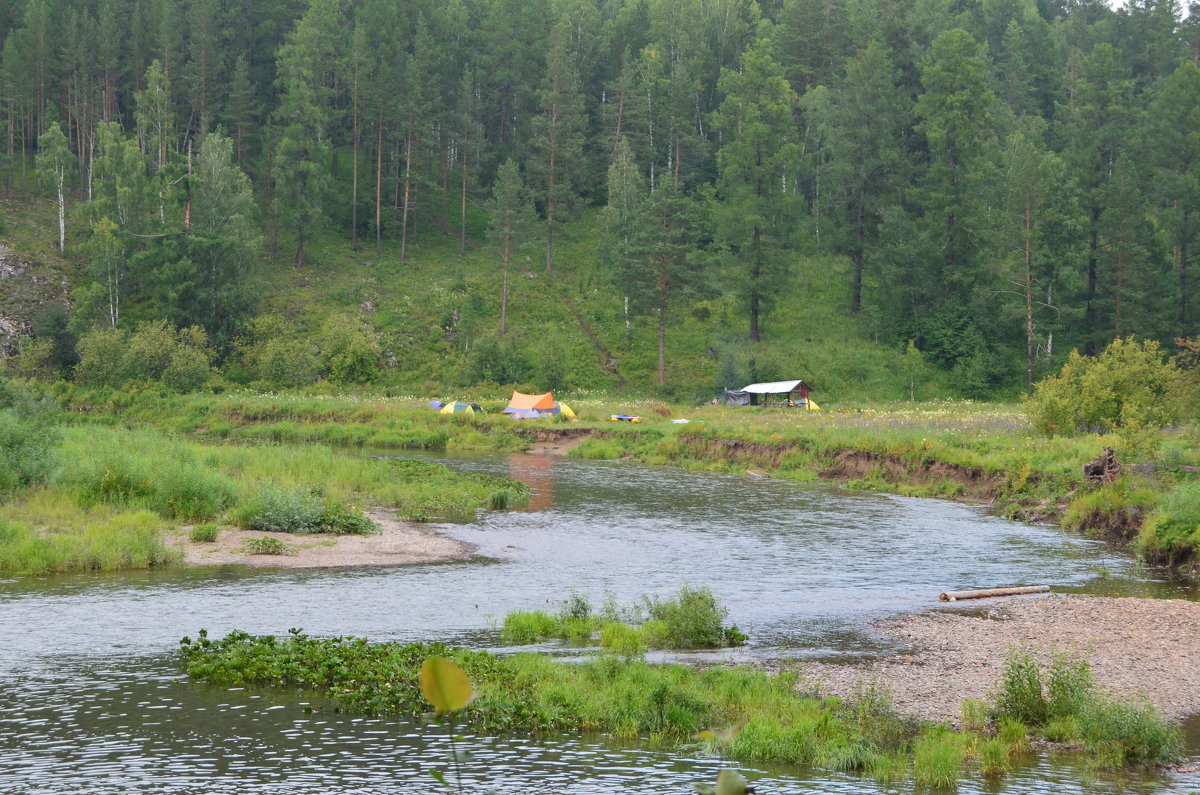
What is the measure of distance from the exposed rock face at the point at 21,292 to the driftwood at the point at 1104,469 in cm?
6206

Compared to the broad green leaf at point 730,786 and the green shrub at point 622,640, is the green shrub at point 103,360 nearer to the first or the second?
the green shrub at point 622,640

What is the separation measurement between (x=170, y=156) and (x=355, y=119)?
1612cm

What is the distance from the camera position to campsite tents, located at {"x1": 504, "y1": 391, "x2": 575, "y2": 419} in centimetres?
5969

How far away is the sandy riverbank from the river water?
97cm

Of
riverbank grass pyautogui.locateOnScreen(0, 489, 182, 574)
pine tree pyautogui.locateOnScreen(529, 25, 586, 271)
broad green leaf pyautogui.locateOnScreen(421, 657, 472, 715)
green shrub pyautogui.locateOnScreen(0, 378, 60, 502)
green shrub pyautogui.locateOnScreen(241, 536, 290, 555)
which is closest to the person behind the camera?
broad green leaf pyautogui.locateOnScreen(421, 657, 472, 715)

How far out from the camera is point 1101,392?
4225cm

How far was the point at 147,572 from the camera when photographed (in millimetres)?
23672

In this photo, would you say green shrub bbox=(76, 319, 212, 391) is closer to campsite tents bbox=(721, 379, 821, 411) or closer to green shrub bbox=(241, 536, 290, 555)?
campsite tents bbox=(721, 379, 821, 411)

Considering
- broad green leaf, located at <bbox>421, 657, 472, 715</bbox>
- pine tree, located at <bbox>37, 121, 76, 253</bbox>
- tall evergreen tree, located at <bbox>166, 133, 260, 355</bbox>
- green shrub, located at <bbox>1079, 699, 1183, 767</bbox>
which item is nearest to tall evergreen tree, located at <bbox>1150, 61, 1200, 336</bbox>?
tall evergreen tree, located at <bbox>166, 133, 260, 355</bbox>

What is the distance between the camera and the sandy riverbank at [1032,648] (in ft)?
51.9

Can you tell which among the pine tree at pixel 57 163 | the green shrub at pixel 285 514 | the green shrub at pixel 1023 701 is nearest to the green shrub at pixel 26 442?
the green shrub at pixel 285 514

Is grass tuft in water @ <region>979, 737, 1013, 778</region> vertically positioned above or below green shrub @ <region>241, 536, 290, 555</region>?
below

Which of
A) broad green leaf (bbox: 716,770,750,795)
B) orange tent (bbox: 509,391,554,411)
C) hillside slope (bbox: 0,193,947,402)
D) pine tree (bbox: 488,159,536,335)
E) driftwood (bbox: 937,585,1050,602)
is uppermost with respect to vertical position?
pine tree (bbox: 488,159,536,335)

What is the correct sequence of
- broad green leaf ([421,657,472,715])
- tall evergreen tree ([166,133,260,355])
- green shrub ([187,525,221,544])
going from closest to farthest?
broad green leaf ([421,657,472,715])
green shrub ([187,525,221,544])
tall evergreen tree ([166,133,260,355])
